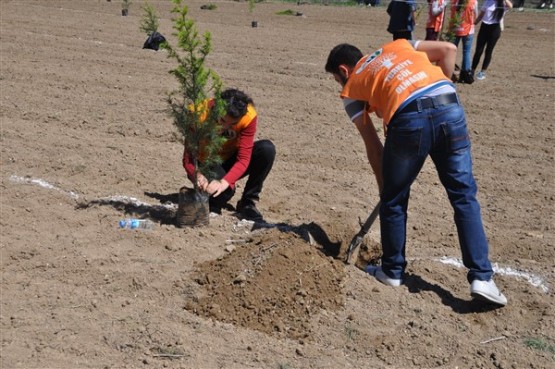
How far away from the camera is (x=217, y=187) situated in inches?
229

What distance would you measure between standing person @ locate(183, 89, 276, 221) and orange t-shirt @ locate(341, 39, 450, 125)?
125 cm

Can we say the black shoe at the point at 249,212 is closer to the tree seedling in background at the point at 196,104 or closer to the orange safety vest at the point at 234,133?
the orange safety vest at the point at 234,133

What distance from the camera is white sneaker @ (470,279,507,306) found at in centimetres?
484

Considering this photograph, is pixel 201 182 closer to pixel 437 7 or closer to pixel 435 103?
pixel 435 103

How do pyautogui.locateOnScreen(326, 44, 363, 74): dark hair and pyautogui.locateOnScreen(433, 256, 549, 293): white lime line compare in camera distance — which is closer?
pyautogui.locateOnScreen(326, 44, 363, 74): dark hair

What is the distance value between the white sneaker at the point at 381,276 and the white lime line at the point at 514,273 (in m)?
0.68

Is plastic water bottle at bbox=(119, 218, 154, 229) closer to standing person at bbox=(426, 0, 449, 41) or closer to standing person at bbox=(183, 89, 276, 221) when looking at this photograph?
standing person at bbox=(183, 89, 276, 221)

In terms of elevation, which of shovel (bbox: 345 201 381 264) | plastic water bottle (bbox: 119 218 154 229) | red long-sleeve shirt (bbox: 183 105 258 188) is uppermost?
red long-sleeve shirt (bbox: 183 105 258 188)

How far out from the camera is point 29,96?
9.52m

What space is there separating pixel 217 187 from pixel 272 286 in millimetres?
1236

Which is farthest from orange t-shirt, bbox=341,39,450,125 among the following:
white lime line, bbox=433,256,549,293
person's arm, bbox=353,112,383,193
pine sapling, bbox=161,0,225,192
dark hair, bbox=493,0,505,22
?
dark hair, bbox=493,0,505,22

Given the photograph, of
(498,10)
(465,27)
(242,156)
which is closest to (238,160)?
(242,156)

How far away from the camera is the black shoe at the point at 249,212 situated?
622cm

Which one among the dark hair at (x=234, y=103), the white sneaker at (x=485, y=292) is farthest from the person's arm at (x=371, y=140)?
the dark hair at (x=234, y=103)
